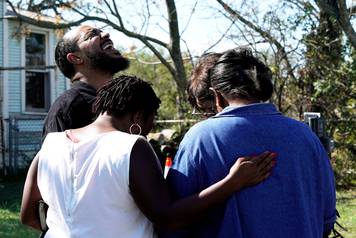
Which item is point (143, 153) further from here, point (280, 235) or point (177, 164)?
point (280, 235)

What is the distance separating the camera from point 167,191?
239 centimetres

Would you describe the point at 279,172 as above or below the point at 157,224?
above

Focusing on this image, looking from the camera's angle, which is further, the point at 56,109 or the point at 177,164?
the point at 56,109

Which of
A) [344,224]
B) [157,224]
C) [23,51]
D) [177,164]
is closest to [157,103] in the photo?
[177,164]

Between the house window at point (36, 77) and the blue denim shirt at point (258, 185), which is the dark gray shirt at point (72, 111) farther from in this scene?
the house window at point (36, 77)

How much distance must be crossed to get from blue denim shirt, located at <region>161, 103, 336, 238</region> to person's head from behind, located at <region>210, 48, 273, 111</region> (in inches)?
2.6

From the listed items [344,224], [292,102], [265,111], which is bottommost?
[344,224]

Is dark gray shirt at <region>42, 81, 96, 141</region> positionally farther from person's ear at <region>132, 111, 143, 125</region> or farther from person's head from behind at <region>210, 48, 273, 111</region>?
person's head from behind at <region>210, 48, 273, 111</region>

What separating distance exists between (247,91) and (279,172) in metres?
0.35

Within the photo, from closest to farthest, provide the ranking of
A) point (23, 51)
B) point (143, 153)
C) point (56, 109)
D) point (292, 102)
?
point (143, 153)
point (56, 109)
point (292, 102)
point (23, 51)

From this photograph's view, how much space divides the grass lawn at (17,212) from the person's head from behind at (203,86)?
A: 215 inches

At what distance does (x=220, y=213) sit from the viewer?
7.86 ft

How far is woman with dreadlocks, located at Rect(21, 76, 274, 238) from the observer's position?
2.34m

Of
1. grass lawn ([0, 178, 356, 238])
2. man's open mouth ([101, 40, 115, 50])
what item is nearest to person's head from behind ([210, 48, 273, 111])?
man's open mouth ([101, 40, 115, 50])
